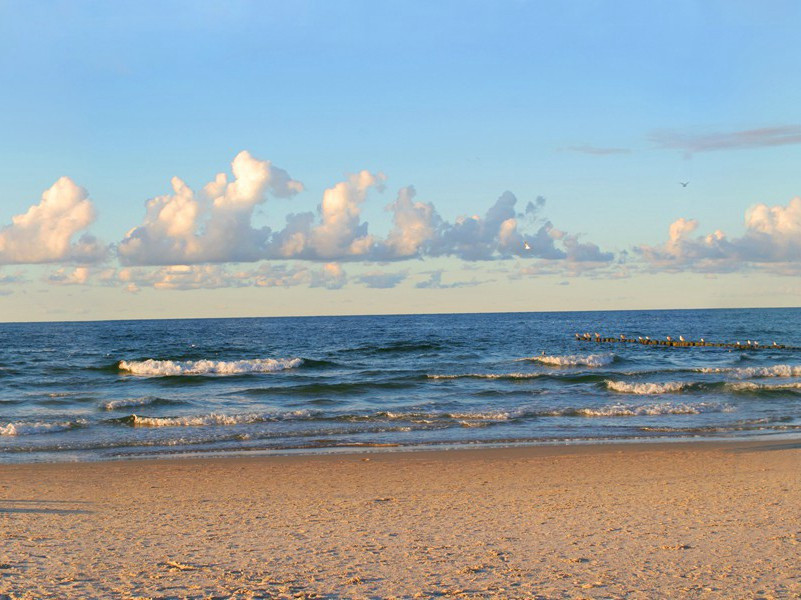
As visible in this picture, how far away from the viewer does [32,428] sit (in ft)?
66.0

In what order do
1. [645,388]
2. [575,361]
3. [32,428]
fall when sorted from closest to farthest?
[32,428] → [645,388] → [575,361]

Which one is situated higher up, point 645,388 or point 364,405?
point 645,388

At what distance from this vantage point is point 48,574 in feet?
24.1

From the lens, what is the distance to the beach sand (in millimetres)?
7152

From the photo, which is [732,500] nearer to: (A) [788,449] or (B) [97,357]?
(A) [788,449]

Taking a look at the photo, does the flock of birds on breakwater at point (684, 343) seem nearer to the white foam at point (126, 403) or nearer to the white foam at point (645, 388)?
the white foam at point (645, 388)

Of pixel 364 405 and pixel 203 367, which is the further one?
pixel 203 367

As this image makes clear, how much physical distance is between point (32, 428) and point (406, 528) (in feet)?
47.3

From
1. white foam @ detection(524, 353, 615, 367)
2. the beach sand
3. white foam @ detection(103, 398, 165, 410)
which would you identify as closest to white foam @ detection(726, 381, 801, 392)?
the beach sand

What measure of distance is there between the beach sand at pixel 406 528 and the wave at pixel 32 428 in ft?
18.4

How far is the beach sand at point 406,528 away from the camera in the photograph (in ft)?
23.5

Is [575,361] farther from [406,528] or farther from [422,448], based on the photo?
[406,528]

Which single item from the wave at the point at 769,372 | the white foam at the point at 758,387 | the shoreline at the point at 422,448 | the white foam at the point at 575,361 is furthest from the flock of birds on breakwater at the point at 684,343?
the shoreline at the point at 422,448

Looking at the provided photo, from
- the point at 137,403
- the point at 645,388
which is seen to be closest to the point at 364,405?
the point at 137,403
